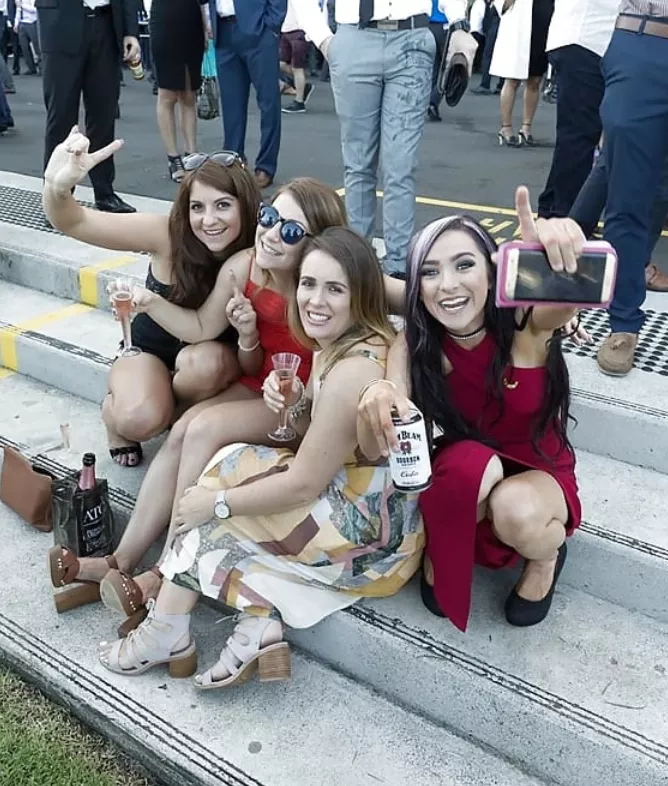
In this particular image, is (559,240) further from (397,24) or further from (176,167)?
(176,167)

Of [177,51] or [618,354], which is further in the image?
[177,51]

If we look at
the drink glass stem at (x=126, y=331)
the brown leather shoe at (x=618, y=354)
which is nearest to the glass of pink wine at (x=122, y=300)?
the drink glass stem at (x=126, y=331)

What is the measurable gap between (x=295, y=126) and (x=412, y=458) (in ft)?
22.9

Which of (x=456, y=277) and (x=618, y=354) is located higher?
(x=456, y=277)

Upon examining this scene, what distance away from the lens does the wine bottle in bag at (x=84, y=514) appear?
8.54 ft

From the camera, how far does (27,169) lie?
20.5ft

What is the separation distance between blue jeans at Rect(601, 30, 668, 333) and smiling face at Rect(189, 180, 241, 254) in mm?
1260

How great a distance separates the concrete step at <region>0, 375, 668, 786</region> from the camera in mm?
1947

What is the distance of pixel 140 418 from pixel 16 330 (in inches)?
→ 52.8

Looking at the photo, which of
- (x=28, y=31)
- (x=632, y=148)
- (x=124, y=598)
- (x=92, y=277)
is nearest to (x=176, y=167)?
(x=92, y=277)

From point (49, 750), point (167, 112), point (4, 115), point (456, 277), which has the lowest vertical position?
point (49, 750)

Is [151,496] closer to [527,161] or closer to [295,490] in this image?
[295,490]

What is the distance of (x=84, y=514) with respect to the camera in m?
2.61

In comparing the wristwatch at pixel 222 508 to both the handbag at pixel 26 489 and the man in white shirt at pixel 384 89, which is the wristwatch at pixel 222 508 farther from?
the man in white shirt at pixel 384 89
